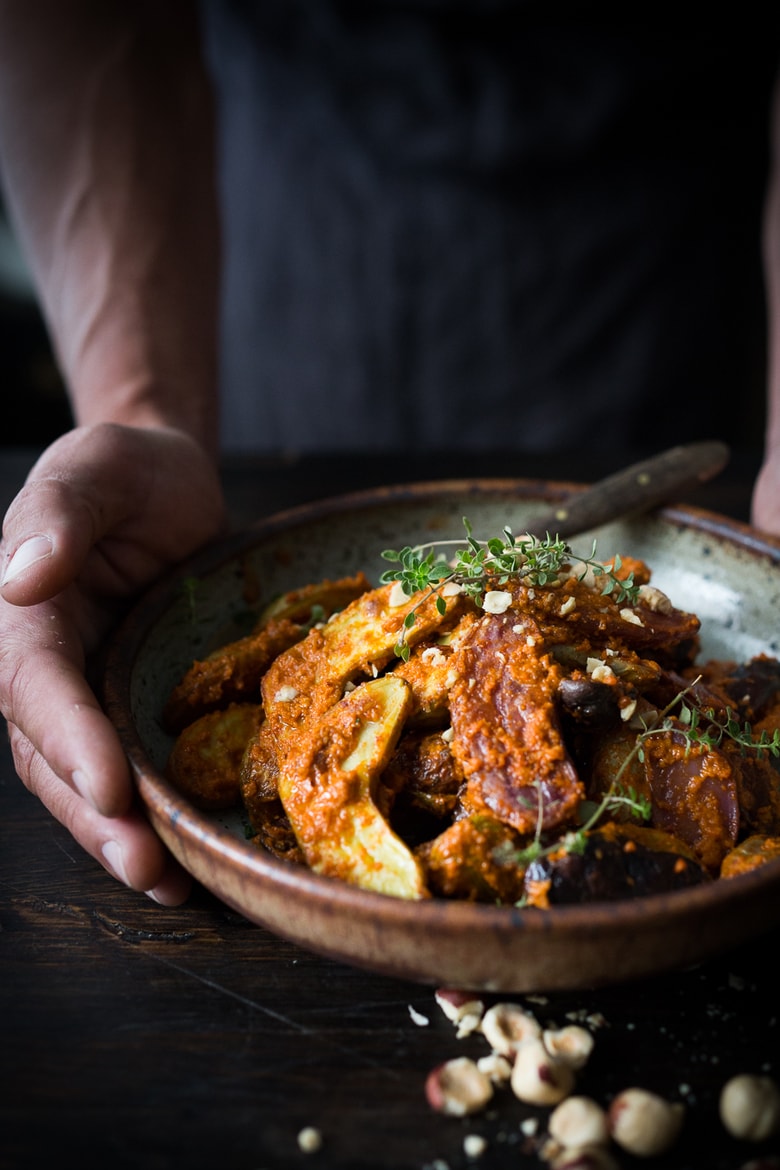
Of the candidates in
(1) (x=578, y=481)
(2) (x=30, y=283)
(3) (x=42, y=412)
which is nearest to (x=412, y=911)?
(1) (x=578, y=481)

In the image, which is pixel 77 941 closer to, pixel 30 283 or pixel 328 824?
pixel 328 824

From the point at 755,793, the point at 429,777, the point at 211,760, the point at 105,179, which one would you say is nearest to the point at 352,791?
the point at 429,777

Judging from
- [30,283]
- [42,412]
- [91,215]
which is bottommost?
[42,412]

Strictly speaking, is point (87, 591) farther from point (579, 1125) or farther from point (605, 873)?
point (579, 1125)

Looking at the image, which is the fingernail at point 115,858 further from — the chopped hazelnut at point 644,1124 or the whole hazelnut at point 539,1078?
the chopped hazelnut at point 644,1124

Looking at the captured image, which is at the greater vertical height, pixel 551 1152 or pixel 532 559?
pixel 532 559

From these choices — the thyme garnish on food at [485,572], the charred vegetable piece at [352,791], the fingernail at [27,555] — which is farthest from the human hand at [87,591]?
the thyme garnish on food at [485,572]
